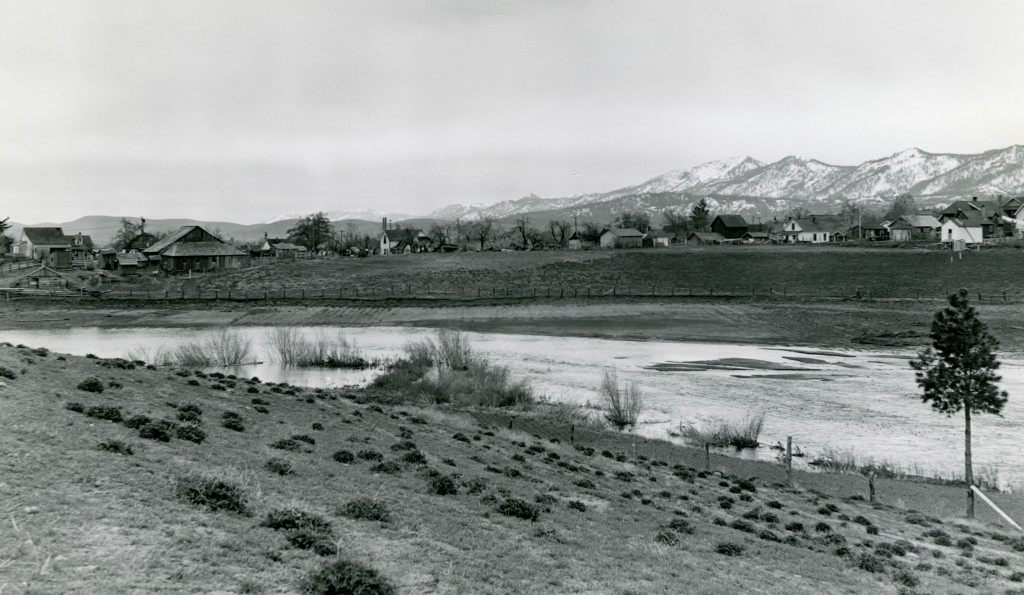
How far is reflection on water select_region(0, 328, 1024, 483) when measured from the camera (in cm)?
3459

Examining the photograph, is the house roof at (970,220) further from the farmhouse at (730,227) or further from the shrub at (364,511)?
the shrub at (364,511)

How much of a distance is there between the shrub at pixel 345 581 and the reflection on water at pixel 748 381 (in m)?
25.8

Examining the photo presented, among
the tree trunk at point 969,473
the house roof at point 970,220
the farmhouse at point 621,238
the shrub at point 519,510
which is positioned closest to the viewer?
the shrub at point 519,510

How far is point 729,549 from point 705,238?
15188 centimetres

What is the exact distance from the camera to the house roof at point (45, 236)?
116m

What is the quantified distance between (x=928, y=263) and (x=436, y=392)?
268 ft

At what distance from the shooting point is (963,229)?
113m

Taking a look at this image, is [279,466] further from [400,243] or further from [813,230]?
[400,243]

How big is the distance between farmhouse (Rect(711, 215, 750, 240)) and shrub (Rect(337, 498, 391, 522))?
16490 centimetres

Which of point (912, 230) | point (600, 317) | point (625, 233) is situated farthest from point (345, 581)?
point (625, 233)

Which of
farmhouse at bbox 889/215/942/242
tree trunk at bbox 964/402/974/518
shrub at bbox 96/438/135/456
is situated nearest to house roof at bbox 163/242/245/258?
shrub at bbox 96/438/135/456

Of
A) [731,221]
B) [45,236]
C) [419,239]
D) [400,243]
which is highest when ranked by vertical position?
[731,221]

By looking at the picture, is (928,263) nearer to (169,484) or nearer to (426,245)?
(169,484)

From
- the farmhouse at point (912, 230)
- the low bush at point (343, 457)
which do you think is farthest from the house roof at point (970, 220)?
the low bush at point (343, 457)
